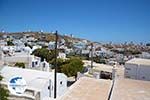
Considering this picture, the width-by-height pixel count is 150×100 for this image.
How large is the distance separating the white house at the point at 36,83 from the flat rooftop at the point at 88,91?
253cm

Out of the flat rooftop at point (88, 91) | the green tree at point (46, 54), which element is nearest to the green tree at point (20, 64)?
the green tree at point (46, 54)

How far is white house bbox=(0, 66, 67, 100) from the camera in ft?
41.7

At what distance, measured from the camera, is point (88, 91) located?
33.3ft

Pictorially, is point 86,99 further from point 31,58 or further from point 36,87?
point 31,58

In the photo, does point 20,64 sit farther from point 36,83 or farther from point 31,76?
point 36,83

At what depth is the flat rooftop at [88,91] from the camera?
9.18 m

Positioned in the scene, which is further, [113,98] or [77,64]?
[77,64]

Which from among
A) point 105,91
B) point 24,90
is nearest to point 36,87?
point 24,90

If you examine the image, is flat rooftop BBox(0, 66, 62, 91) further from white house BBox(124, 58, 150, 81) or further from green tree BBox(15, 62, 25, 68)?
green tree BBox(15, 62, 25, 68)

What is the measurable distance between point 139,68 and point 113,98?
768 centimetres

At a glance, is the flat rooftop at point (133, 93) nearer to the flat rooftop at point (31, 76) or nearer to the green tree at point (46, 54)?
the flat rooftop at point (31, 76)

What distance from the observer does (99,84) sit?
11805mm

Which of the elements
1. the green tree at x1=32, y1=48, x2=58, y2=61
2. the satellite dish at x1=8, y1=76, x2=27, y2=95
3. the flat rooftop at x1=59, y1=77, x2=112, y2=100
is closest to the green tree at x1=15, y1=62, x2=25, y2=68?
the green tree at x1=32, y1=48, x2=58, y2=61

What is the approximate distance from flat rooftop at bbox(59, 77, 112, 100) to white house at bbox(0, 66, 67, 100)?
2.53 metres
